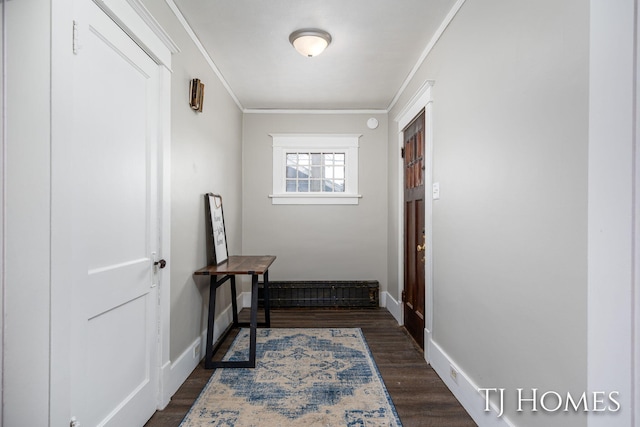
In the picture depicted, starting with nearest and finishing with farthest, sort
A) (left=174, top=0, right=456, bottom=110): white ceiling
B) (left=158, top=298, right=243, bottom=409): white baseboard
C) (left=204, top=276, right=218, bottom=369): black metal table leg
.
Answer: (left=158, top=298, right=243, bottom=409): white baseboard < (left=174, top=0, right=456, bottom=110): white ceiling < (left=204, top=276, right=218, bottom=369): black metal table leg

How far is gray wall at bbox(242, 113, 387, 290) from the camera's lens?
4.56m

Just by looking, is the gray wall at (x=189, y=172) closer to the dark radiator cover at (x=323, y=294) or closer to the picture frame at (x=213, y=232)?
the picture frame at (x=213, y=232)

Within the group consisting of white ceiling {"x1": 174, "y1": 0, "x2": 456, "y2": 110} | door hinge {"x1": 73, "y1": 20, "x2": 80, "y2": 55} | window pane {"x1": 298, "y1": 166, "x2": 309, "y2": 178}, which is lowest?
window pane {"x1": 298, "y1": 166, "x2": 309, "y2": 178}

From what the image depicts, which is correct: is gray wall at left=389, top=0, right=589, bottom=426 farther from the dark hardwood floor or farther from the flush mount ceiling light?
the flush mount ceiling light

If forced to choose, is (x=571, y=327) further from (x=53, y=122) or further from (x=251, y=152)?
(x=251, y=152)

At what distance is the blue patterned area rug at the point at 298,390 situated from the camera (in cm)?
199

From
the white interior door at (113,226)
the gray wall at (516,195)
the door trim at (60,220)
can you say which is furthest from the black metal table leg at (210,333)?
the gray wall at (516,195)

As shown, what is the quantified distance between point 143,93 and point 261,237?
2820 mm

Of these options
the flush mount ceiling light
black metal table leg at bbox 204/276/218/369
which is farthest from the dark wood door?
black metal table leg at bbox 204/276/218/369

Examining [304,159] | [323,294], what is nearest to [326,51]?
[304,159]

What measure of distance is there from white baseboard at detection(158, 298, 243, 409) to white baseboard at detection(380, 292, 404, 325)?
1963 millimetres

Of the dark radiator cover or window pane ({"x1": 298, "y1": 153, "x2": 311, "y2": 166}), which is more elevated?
window pane ({"x1": 298, "y1": 153, "x2": 311, "y2": 166})

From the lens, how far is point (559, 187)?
131cm

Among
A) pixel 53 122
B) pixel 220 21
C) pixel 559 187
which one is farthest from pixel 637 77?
pixel 220 21
